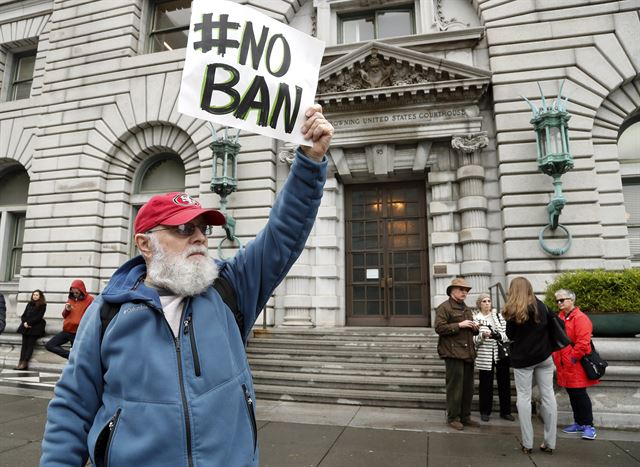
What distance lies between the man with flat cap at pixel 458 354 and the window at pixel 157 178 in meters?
9.82

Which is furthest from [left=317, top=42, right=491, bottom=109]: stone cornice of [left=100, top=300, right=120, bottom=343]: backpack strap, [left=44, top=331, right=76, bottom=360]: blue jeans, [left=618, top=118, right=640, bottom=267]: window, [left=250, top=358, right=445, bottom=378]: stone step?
[left=100, top=300, right=120, bottom=343]: backpack strap

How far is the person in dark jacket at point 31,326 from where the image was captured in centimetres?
1057

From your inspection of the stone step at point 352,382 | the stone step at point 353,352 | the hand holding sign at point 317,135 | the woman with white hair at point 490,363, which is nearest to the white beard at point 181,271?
the hand holding sign at point 317,135

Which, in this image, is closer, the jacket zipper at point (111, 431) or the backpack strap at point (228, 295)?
the jacket zipper at point (111, 431)

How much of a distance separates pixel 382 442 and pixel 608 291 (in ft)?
15.5

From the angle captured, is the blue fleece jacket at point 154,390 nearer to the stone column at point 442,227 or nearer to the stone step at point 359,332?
the stone step at point 359,332

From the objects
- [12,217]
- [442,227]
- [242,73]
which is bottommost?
[242,73]

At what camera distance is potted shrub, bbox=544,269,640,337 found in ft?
22.8

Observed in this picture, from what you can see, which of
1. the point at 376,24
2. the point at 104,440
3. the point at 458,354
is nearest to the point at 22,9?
the point at 376,24

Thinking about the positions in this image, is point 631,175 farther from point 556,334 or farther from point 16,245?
point 16,245

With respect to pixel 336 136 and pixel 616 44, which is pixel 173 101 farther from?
pixel 616 44

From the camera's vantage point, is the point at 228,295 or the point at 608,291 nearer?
the point at 228,295

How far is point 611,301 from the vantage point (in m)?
7.06

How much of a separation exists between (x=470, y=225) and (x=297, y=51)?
29.0 feet
